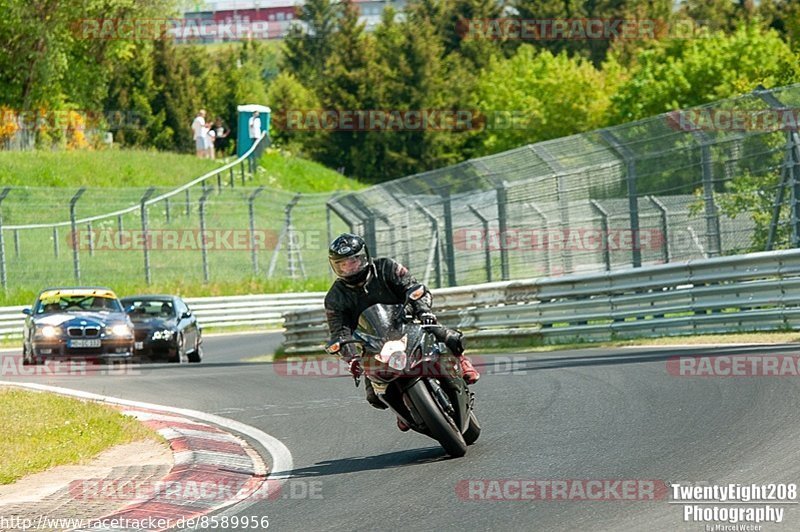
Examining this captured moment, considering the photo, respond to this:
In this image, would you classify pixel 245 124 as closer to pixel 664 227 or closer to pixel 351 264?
pixel 664 227

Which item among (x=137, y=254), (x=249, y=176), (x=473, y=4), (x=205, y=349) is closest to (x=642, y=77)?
(x=249, y=176)

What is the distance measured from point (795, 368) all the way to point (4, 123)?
46.5m

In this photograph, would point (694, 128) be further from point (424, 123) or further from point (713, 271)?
point (424, 123)

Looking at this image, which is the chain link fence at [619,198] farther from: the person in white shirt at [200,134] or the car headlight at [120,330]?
the person in white shirt at [200,134]

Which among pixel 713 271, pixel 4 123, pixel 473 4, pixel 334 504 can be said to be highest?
pixel 473 4

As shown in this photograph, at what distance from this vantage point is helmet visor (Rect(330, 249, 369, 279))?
9547 millimetres

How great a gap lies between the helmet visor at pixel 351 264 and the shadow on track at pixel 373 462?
1363 millimetres

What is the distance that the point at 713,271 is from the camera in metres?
18.7

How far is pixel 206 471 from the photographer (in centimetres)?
1006

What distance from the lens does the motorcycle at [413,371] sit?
936 centimetres

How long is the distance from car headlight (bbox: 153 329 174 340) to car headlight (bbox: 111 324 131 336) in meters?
1.28

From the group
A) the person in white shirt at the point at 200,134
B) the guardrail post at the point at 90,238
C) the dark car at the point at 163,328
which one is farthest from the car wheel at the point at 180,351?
the person in white shirt at the point at 200,134

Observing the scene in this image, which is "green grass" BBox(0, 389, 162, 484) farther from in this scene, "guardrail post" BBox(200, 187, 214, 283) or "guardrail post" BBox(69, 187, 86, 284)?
"guardrail post" BBox(200, 187, 214, 283)

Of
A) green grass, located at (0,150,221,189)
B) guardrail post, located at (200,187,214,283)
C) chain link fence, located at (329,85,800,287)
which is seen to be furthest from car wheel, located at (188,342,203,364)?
green grass, located at (0,150,221,189)
